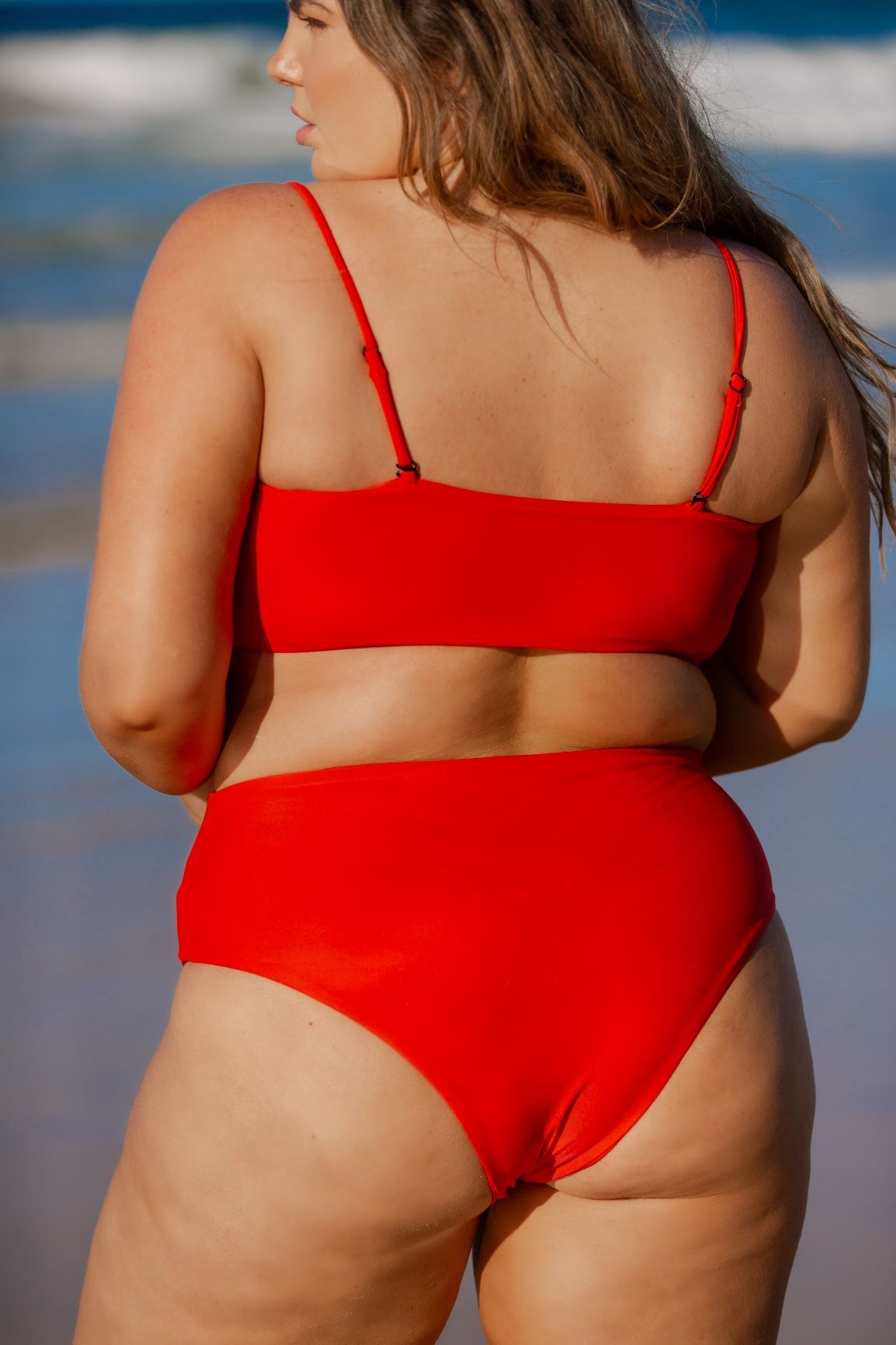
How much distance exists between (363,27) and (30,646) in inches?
73.8

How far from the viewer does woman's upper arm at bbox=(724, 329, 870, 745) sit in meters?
1.11

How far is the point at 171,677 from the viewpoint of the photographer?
0.96 metres

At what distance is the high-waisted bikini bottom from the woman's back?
0.04 meters

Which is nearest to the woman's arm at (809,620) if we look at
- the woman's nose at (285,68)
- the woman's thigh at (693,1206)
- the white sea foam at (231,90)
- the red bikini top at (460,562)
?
the red bikini top at (460,562)

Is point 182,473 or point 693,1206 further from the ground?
point 182,473

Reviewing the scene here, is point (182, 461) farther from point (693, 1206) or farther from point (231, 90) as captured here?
point (231, 90)

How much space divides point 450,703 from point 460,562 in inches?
3.5

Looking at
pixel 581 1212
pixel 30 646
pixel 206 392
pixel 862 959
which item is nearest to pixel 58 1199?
pixel 30 646

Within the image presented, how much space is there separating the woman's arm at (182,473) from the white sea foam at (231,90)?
6.13ft

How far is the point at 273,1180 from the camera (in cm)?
93

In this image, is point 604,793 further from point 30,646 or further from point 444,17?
point 30,646

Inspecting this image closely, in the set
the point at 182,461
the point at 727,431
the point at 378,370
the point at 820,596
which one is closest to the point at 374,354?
the point at 378,370

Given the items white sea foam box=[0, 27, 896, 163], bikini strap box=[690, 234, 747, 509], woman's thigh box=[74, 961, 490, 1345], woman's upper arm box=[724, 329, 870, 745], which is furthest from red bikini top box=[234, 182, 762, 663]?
white sea foam box=[0, 27, 896, 163]

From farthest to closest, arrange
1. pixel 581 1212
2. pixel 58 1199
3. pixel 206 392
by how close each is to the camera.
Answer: pixel 58 1199 → pixel 581 1212 → pixel 206 392
